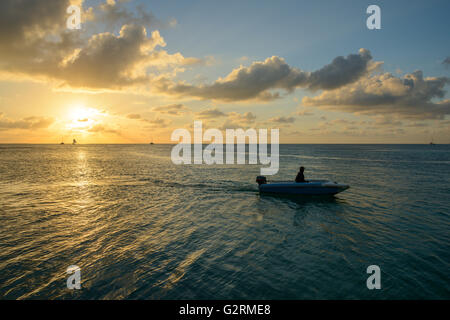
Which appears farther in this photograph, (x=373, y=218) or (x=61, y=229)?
(x=373, y=218)

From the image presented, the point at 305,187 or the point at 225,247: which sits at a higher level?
the point at 305,187

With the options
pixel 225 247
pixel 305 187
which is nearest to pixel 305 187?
pixel 305 187

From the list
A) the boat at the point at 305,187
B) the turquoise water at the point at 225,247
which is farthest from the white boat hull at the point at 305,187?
the turquoise water at the point at 225,247

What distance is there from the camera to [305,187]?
77.5 feet

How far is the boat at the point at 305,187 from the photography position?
75.7 feet

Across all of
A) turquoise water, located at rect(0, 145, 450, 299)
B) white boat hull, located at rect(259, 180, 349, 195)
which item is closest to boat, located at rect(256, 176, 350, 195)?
white boat hull, located at rect(259, 180, 349, 195)

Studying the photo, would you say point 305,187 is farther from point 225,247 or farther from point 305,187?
point 225,247

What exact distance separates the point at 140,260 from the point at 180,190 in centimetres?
1687

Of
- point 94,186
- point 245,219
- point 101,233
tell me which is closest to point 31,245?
point 101,233

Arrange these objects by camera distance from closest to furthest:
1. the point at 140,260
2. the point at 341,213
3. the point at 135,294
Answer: the point at 135,294 < the point at 140,260 < the point at 341,213

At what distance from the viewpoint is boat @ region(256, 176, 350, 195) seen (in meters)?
23.1

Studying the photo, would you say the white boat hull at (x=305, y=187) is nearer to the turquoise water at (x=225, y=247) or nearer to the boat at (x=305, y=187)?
the boat at (x=305, y=187)

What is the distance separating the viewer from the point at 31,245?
12.2 metres

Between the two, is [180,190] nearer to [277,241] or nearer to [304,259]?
[277,241]
